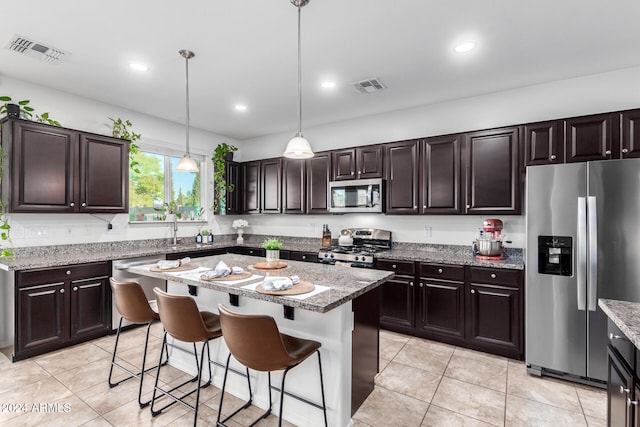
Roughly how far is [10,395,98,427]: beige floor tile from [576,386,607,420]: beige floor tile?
3.53 metres

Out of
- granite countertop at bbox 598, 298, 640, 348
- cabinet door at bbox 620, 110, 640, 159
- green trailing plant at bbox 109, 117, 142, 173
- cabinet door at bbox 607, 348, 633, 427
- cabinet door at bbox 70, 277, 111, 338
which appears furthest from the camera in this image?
green trailing plant at bbox 109, 117, 142, 173

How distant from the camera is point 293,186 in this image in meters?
5.05

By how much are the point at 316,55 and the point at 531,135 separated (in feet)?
7.60

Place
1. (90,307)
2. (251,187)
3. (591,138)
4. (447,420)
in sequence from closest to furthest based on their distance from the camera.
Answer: (447,420) < (591,138) < (90,307) < (251,187)

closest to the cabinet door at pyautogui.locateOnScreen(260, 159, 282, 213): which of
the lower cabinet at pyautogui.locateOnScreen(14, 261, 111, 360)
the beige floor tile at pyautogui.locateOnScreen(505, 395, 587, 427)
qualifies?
the lower cabinet at pyautogui.locateOnScreen(14, 261, 111, 360)

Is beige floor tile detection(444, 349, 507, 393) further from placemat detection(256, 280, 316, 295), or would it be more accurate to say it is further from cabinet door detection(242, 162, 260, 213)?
cabinet door detection(242, 162, 260, 213)

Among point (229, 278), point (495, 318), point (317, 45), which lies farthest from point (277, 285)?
point (495, 318)

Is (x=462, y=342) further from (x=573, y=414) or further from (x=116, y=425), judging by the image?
(x=116, y=425)

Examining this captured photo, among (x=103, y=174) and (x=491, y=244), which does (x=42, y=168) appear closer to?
(x=103, y=174)

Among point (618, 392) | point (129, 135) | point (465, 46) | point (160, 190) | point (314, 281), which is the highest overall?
point (465, 46)

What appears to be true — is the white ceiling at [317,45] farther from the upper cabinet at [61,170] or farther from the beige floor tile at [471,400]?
the beige floor tile at [471,400]

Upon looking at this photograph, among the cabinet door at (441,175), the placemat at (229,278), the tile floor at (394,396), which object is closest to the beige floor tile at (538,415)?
the tile floor at (394,396)

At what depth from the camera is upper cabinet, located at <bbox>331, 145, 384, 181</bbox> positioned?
4.23 metres

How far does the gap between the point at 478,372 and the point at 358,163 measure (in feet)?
9.11
